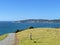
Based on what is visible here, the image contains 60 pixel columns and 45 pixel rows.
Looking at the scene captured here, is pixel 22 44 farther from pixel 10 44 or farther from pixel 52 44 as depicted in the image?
pixel 52 44

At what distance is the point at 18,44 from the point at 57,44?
5.33 metres

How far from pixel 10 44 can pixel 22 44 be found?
164 centimetres

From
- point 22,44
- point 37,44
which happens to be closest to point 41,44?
point 37,44

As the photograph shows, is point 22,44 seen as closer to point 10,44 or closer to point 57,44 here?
point 10,44

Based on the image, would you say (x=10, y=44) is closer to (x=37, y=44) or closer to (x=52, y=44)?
(x=37, y=44)

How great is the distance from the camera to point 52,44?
27109mm

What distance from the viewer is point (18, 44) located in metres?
26.9

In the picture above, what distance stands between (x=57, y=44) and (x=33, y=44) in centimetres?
329

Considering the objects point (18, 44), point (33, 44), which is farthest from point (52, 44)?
point (18, 44)

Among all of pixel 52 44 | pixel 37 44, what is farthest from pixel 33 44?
pixel 52 44

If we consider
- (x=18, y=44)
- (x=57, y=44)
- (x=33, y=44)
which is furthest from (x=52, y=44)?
(x=18, y=44)

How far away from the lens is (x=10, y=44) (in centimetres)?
2672

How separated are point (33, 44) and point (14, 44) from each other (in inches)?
105

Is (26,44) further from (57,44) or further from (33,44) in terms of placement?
(57,44)
